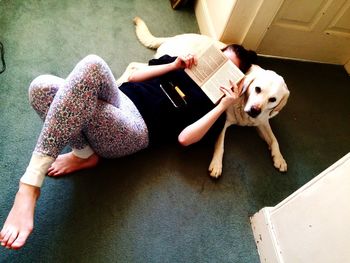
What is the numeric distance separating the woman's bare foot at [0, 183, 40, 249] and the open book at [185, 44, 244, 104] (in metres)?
0.71

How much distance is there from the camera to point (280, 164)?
4.46ft

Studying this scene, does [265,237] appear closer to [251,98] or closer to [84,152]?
[251,98]

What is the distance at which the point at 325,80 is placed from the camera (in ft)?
6.04

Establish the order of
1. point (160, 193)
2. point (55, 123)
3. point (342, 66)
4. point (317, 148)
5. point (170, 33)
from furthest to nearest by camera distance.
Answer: point (342, 66) → point (170, 33) → point (317, 148) → point (160, 193) → point (55, 123)

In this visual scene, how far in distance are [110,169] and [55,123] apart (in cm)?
39

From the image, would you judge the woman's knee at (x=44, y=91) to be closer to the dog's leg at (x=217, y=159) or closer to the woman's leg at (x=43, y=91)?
the woman's leg at (x=43, y=91)

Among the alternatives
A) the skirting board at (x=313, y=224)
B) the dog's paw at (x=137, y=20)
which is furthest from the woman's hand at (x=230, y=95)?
the dog's paw at (x=137, y=20)

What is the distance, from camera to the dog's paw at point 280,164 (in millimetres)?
1356

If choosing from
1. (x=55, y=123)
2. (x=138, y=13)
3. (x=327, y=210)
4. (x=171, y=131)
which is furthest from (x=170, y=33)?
(x=327, y=210)

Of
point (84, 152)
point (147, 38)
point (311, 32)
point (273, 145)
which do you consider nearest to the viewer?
point (84, 152)

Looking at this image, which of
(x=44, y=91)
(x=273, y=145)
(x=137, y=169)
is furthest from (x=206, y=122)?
(x=44, y=91)

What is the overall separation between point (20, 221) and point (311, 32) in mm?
1787

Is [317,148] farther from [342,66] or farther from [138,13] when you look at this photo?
[138,13]

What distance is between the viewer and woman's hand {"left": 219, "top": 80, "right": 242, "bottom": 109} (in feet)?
3.67
